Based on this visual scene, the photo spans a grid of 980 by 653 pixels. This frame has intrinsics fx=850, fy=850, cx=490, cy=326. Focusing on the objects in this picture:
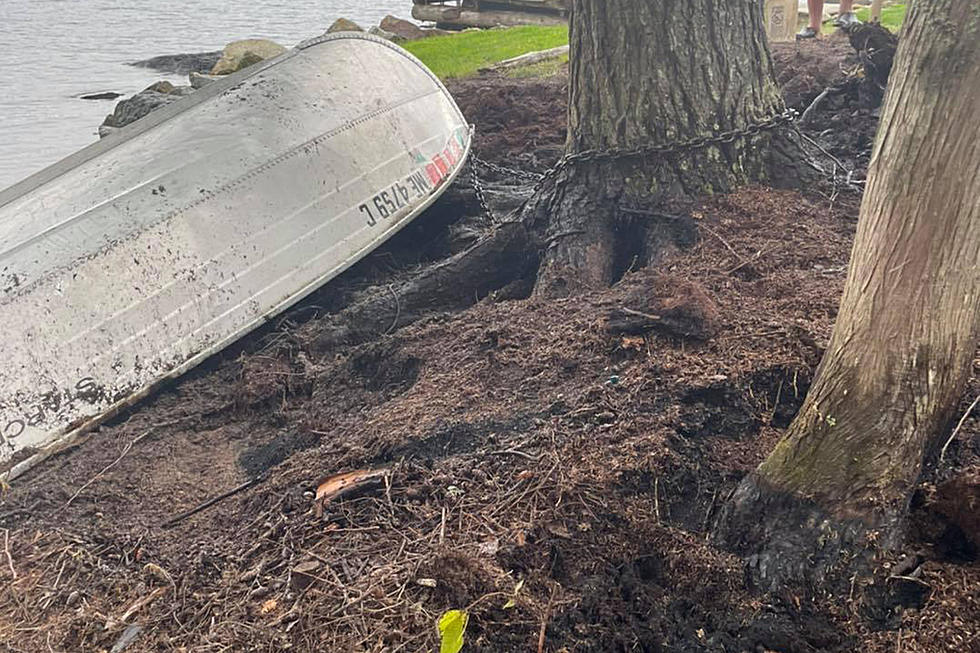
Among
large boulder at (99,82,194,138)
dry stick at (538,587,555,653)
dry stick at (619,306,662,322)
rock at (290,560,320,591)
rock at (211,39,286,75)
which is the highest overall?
rock at (211,39,286,75)

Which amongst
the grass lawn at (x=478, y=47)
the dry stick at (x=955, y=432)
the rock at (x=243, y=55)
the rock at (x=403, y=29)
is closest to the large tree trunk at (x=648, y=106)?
the dry stick at (x=955, y=432)

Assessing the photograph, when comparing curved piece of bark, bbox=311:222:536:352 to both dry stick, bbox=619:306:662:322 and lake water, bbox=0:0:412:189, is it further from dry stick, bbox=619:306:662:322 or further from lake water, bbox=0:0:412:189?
lake water, bbox=0:0:412:189

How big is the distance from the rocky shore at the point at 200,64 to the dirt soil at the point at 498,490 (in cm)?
427

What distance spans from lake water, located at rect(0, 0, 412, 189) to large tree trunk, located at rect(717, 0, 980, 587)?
32.1ft

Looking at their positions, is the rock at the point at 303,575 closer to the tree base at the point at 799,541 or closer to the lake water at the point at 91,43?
the tree base at the point at 799,541

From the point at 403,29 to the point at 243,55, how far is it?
16.8 ft

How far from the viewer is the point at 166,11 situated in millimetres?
29734

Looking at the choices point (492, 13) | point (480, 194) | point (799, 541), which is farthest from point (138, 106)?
point (492, 13)

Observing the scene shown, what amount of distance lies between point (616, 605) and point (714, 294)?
5.52 ft

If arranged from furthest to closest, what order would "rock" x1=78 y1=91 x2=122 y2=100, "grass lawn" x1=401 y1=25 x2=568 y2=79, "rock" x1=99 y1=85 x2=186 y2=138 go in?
"rock" x1=78 y1=91 x2=122 y2=100, "grass lawn" x1=401 y1=25 x2=568 y2=79, "rock" x1=99 y1=85 x2=186 y2=138

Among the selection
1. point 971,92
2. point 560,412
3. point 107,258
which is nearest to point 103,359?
point 107,258

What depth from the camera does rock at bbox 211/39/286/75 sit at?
1214cm

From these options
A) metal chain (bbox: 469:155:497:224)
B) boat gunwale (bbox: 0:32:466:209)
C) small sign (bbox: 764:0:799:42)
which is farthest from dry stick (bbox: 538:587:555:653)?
small sign (bbox: 764:0:799:42)

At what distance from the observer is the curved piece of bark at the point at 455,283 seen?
4.53 m
